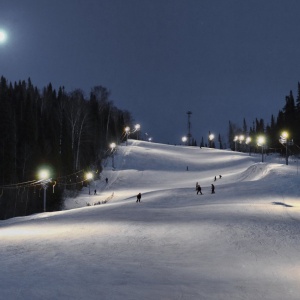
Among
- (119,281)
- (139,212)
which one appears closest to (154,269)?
(119,281)

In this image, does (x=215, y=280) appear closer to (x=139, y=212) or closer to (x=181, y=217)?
(x=181, y=217)

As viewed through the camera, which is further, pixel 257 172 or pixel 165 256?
pixel 257 172

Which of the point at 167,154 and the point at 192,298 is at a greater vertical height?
the point at 167,154

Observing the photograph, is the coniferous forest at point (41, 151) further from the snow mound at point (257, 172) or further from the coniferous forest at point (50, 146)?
the snow mound at point (257, 172)

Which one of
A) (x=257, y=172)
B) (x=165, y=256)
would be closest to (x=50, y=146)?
(x=257, y=172)

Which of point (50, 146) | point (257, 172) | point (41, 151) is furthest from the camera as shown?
point (50, 146)

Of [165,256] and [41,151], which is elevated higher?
[41,151]

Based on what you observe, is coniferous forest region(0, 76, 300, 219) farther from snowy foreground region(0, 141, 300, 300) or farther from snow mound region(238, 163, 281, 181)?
snowy foreground region(0, 141, 300, 300)

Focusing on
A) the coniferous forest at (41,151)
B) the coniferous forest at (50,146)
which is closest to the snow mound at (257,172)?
the coniferous forest at (50,146)

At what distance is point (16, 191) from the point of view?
219 ft

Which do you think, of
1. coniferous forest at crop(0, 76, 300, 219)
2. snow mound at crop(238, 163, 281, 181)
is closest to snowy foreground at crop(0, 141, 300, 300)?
snow mound at crop(238, 163, 281, 181)

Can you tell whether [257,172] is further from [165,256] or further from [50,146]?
[50,146]

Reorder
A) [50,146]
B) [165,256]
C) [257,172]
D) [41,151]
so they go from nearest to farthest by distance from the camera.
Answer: [165,256]
[257,172]
[41,151]
[50,146]

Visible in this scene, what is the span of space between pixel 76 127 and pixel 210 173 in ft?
86.9
